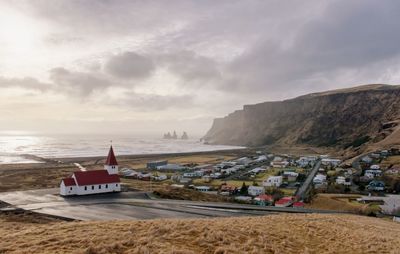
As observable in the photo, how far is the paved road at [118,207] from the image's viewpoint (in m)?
33.9

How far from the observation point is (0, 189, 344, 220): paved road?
33938 millimetres

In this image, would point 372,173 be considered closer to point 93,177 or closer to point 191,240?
point 93,177

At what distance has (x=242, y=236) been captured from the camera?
16781 mm

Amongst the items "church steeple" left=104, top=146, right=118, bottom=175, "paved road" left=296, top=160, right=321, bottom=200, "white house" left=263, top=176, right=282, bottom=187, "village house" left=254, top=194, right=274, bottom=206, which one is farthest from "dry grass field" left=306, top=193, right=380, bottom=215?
"church steeple" left=104, top=146, right=118, bottom=175

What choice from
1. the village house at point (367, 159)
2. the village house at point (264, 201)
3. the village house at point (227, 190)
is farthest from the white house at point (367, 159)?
the village house at point (264, 201)

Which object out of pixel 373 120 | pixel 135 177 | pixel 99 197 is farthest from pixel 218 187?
pixel 373 120

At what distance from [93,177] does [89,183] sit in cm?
117

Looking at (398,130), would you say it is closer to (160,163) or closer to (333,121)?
(333,121)

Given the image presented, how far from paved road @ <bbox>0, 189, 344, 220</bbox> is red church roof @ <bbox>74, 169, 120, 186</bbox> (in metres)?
2.26

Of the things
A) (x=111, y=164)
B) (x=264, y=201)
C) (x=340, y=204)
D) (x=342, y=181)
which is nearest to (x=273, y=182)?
(x=342, y=181)

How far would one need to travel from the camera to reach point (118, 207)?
37875mm

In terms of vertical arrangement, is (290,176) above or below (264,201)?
above

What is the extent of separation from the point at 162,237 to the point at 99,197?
101 feet

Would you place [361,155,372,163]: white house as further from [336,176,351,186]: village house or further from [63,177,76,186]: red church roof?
[63,177,76,186]: red church roof
